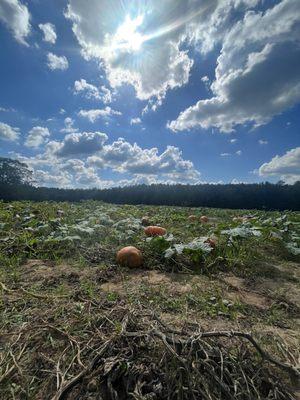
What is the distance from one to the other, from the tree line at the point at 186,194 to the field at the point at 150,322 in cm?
3593

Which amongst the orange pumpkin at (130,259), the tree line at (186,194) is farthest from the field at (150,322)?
the tree line at (186,194)

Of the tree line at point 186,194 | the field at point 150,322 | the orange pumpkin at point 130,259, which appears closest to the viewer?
the field at point 150,322

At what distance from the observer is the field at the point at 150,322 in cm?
161

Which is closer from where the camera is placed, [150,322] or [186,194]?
[150,322]

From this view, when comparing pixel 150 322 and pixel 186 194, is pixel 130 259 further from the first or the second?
pixel 186 194

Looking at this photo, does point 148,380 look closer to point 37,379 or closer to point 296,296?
point 37,379

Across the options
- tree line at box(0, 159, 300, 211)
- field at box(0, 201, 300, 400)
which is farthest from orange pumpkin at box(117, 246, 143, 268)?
tree line at box(0, 159, 300, 211)

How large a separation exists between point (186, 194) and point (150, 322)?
44925mm

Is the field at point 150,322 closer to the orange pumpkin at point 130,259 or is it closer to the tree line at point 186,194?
the orange pumpkin at point 130,259

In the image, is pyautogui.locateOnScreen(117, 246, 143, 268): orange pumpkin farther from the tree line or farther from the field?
the tree line

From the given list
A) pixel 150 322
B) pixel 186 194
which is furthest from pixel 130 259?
pixel 186 194

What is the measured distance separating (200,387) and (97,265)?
2.87 meters

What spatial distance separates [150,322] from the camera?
6.88 feet

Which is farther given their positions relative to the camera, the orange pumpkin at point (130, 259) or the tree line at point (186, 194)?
the tree line at point (186, 194)
